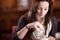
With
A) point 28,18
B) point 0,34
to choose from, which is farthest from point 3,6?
point 28,18

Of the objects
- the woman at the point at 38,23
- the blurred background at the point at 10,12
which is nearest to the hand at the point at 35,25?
the woman at the point at 38,23

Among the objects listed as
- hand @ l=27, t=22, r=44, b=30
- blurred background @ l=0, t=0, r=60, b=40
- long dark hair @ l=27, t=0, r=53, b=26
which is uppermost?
long dark hair @ l=27, t=0, r=53, b=26

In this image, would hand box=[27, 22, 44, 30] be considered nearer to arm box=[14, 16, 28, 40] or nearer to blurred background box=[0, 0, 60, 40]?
arm box=[14, 16, 28, 40]

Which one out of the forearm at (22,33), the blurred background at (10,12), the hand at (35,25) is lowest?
the blurred background at (10,12)

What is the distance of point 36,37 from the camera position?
2.96ft

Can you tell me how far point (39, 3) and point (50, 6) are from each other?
2.3 inches

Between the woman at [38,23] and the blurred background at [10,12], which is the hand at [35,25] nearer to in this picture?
the woman at [38,23]

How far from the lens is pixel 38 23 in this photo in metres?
0.91

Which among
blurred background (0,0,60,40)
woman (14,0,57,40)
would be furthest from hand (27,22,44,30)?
blurred background (0,0,60,40)

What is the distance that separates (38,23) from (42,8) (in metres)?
0.07

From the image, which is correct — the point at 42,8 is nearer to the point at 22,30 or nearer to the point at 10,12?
the point at 22,30

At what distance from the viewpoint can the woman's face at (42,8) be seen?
0.90 m

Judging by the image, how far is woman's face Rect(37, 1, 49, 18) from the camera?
90 centimetres

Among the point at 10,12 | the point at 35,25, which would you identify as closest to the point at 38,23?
the point at 35,25
